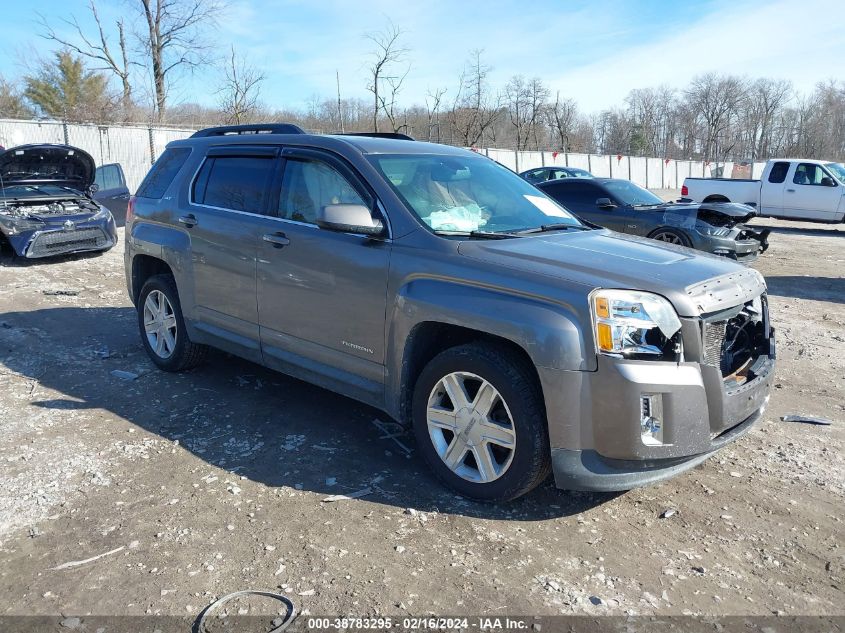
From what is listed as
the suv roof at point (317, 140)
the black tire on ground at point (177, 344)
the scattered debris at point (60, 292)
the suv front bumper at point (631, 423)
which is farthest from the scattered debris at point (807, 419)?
the scattered debris at point (60, 292)

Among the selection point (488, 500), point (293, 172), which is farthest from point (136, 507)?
point (293, 172)

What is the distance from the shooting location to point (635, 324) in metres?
2.96

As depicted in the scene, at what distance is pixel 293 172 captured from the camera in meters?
4.36

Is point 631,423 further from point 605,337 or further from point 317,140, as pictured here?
point 317,140

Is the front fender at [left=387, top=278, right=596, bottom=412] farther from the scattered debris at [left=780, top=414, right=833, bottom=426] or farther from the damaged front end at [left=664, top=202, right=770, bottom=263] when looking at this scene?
the damaged front end at [left=664, top=202, right=770, bottom=263]

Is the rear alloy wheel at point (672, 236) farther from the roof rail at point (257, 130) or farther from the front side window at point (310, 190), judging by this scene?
the front side window at point (310, 190)

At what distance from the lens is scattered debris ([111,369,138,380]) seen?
5402 millimetres

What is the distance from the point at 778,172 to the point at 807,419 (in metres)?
16.1

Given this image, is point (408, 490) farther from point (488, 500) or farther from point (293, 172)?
point (293, 172)

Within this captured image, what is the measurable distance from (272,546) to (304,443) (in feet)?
3.84

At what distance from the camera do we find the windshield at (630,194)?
11016 millimetres

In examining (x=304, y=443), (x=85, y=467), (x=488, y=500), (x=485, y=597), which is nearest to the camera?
(x=485, y=597)

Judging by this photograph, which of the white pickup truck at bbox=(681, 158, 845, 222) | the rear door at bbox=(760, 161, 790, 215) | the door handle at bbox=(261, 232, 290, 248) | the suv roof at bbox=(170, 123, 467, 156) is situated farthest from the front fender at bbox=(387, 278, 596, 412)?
the rear door at bbox=(760, 161, 790, 215)

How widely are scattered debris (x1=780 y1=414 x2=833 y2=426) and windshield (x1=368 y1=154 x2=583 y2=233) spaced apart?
2.08m
